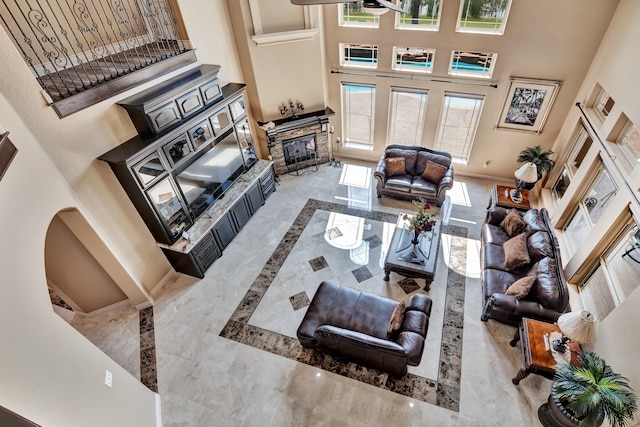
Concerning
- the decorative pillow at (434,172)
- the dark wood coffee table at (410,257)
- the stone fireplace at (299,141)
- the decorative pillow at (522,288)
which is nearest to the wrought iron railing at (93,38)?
the stone fireplace at (299,141)

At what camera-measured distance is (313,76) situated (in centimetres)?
714

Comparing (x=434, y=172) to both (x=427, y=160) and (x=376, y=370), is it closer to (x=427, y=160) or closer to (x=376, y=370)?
(x=427, y=160)

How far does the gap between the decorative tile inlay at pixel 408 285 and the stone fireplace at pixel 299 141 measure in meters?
4.07

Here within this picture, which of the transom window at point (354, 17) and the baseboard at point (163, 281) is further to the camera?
the transom window at point (354, 17)

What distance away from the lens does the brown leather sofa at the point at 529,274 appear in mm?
4133

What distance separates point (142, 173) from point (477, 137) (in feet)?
21.6

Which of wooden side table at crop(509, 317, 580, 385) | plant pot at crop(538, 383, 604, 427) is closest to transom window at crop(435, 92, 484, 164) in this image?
wooden side table at crop(509, 317, 580, 385)

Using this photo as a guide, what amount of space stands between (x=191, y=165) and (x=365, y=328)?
385cm

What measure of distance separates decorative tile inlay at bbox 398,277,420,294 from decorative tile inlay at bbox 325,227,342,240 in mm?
1556

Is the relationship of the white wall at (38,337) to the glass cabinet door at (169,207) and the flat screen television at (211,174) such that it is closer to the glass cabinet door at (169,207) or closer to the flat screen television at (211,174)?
the glass cabinet door at (169,207)

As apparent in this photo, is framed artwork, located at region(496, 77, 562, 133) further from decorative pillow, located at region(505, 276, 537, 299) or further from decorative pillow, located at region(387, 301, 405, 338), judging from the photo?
decorative pillow, located at region(387, 301, 405, 338)

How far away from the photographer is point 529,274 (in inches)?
182

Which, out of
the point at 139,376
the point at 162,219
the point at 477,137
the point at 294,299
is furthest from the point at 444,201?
the point at 139,376

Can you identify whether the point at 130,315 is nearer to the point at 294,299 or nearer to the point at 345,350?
the point at 294,299
